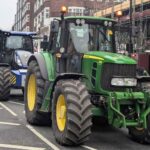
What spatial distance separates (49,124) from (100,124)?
3.94ft

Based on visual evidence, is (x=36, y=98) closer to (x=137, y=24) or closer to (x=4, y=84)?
(x=4, y=84)

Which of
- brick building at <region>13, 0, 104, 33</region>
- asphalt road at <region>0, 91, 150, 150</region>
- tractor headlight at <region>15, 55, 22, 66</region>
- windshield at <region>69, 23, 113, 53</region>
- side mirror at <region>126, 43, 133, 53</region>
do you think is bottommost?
asphalt road at <region>0, 91, 150, 150</region>

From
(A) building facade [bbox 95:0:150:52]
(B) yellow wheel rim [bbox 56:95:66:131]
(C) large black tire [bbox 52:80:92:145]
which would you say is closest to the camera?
(C) large black tire [bbox 52:80:92:145]

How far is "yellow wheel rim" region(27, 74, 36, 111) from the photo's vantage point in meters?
12.1

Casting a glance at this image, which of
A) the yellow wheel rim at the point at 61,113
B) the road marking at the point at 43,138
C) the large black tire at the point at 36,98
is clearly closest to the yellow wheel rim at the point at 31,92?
the large black tire at the point at 36,98

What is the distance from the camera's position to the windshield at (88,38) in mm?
10688

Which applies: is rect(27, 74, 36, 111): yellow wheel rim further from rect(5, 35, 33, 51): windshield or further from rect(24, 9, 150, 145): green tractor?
rect(5, 35, 33, 51): windshield

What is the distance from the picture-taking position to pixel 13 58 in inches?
704

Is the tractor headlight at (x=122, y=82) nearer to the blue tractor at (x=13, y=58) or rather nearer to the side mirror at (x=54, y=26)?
the side mirror at (x=54, y=26)

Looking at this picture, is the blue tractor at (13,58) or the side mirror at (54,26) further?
the blue tractor at (13,58)

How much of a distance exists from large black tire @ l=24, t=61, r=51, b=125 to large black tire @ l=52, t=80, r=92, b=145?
1.87 metres

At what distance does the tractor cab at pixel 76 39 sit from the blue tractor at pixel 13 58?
5.66 m

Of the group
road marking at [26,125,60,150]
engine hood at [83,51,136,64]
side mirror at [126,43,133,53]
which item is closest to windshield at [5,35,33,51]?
road marking at [26,125,60,150]

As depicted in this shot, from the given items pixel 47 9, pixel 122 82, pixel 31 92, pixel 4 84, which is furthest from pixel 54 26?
pixel 47 9
